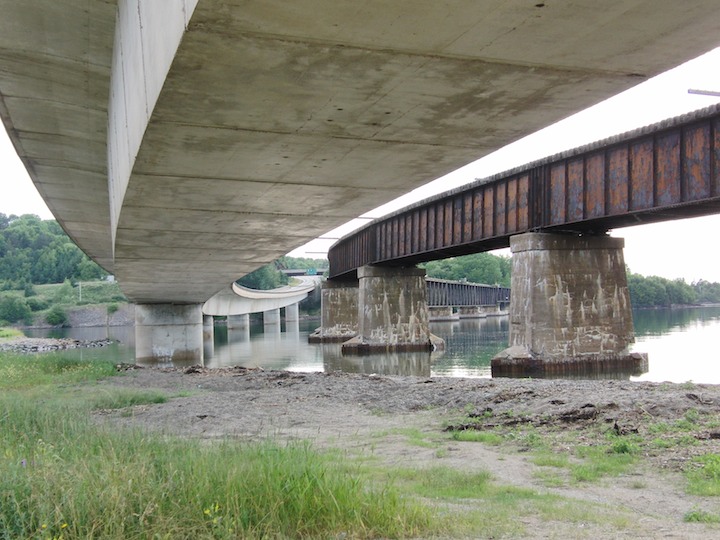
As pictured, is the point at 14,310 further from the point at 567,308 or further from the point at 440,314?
the point at 567,308

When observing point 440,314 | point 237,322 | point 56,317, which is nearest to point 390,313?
point 440,314

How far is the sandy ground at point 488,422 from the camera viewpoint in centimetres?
636

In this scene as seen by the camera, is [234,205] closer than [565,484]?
No

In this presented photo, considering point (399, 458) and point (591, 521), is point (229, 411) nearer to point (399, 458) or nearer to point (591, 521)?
point (399, 458)

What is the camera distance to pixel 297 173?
33.4 ft

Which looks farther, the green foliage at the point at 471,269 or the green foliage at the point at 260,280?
the green foliage at the point at 471,269

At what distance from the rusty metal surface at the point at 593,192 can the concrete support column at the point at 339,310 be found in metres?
24.0

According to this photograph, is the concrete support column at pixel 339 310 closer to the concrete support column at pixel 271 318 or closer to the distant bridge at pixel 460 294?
the distant bridge at pixel 460 294

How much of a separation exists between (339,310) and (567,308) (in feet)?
129

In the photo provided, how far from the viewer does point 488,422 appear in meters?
11.4

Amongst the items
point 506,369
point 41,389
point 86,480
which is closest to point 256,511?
point 86,480

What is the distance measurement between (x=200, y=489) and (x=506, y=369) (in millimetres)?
23877

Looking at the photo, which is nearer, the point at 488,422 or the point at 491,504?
the point at 491,504

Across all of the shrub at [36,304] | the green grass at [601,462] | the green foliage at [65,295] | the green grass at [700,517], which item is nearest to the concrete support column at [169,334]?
the green grass at [601,462]
